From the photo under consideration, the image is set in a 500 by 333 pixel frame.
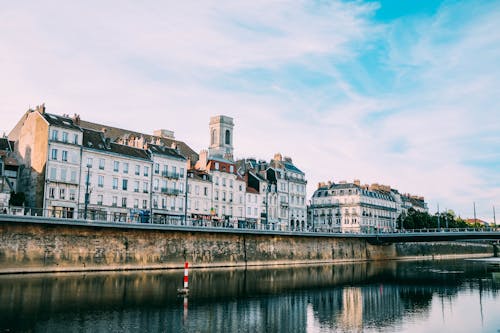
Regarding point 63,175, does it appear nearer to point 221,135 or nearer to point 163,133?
point 163,133

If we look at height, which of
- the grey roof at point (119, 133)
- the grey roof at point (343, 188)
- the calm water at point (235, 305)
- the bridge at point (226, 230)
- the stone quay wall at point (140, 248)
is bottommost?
the calm water at point (235, 305)

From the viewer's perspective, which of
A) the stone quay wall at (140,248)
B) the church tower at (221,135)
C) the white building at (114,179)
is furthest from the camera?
the church tower at (221,135)

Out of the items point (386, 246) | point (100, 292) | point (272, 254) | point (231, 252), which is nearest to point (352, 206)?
point (386, 246)

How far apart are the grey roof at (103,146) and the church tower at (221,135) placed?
38186mm

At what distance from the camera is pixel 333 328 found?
26.0m

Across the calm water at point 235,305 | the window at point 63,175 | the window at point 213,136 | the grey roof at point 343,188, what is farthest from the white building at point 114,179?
the grey roof at point 343,188

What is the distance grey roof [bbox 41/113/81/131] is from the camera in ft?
209

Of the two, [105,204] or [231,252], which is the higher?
[105,204]

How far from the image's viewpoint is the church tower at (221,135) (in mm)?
112750

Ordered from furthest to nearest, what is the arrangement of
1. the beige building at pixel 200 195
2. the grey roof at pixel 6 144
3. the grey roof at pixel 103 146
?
the beige building at pixel 200 195, the grey roof at pixel 6 144, the grey roof at pixel 103 146

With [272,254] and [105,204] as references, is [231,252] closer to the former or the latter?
[272,254]

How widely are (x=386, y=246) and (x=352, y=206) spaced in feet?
88.1

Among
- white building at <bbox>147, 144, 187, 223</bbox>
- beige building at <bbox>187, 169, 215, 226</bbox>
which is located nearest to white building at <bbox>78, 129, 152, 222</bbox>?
white building at <bbox>147, 144, 187, 223</bbox>

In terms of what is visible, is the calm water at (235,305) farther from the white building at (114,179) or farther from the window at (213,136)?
the window at (213,136)
